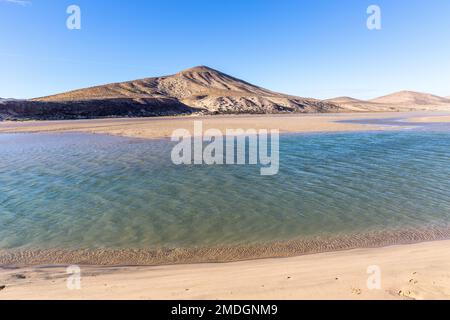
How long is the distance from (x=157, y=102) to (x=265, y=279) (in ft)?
360

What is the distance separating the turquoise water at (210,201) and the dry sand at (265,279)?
153 cm

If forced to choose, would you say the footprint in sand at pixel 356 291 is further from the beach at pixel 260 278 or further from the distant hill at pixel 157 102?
the distant hill at pixel 157 102

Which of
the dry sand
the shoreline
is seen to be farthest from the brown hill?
the dry sand

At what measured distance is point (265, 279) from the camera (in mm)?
5012

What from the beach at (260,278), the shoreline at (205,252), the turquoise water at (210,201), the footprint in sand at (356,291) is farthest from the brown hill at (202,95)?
the footprint in sand at (356,291)

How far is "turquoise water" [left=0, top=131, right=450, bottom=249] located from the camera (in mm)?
Result: 7953

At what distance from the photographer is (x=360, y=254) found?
6445 mm

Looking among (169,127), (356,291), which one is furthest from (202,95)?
(356,291)

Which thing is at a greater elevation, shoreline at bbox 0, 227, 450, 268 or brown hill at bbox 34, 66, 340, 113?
brown hill at bbox 34, 66, 340, 113

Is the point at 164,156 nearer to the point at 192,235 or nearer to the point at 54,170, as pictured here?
the point at 54,170

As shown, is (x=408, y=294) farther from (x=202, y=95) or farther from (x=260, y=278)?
(x=202, y=95)

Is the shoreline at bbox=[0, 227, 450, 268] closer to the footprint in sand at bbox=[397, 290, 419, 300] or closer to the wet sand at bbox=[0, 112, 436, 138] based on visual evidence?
the footprint in sand at bbox=[397, 290, 419, 300]

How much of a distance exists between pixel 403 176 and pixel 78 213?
13569 millimetres

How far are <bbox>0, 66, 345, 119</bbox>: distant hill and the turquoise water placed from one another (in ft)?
230
